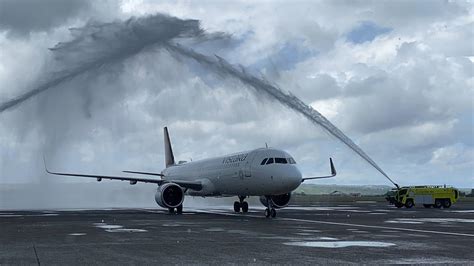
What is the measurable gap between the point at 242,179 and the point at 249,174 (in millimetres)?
1058

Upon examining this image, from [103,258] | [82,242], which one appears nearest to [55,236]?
[82,242]

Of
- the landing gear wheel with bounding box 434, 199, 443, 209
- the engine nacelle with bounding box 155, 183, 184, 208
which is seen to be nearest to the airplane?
the engine nacelle with bounding box 155, 183, 184, 208

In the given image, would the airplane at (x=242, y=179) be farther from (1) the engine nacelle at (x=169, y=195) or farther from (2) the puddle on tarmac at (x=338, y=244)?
(2) the puddle on tarmac at (x=338, y=244)

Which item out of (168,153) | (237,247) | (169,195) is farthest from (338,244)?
(168,153)

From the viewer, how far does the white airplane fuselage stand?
3278cm

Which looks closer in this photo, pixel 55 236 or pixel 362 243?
pixel 362 243

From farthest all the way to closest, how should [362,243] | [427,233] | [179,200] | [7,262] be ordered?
[179,200] → [427,233] → [362,243] → [7,262]

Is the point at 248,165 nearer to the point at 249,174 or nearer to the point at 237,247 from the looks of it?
the point at 249,174

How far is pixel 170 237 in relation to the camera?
18.8m

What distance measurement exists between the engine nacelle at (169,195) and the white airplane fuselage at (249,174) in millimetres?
2561

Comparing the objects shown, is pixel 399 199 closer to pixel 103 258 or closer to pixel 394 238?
pixel 394 238

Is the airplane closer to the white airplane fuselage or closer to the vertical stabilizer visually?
the white airplane fuselage

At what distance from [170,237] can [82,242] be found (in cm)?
296

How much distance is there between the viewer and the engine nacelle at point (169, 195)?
39.3 metres
